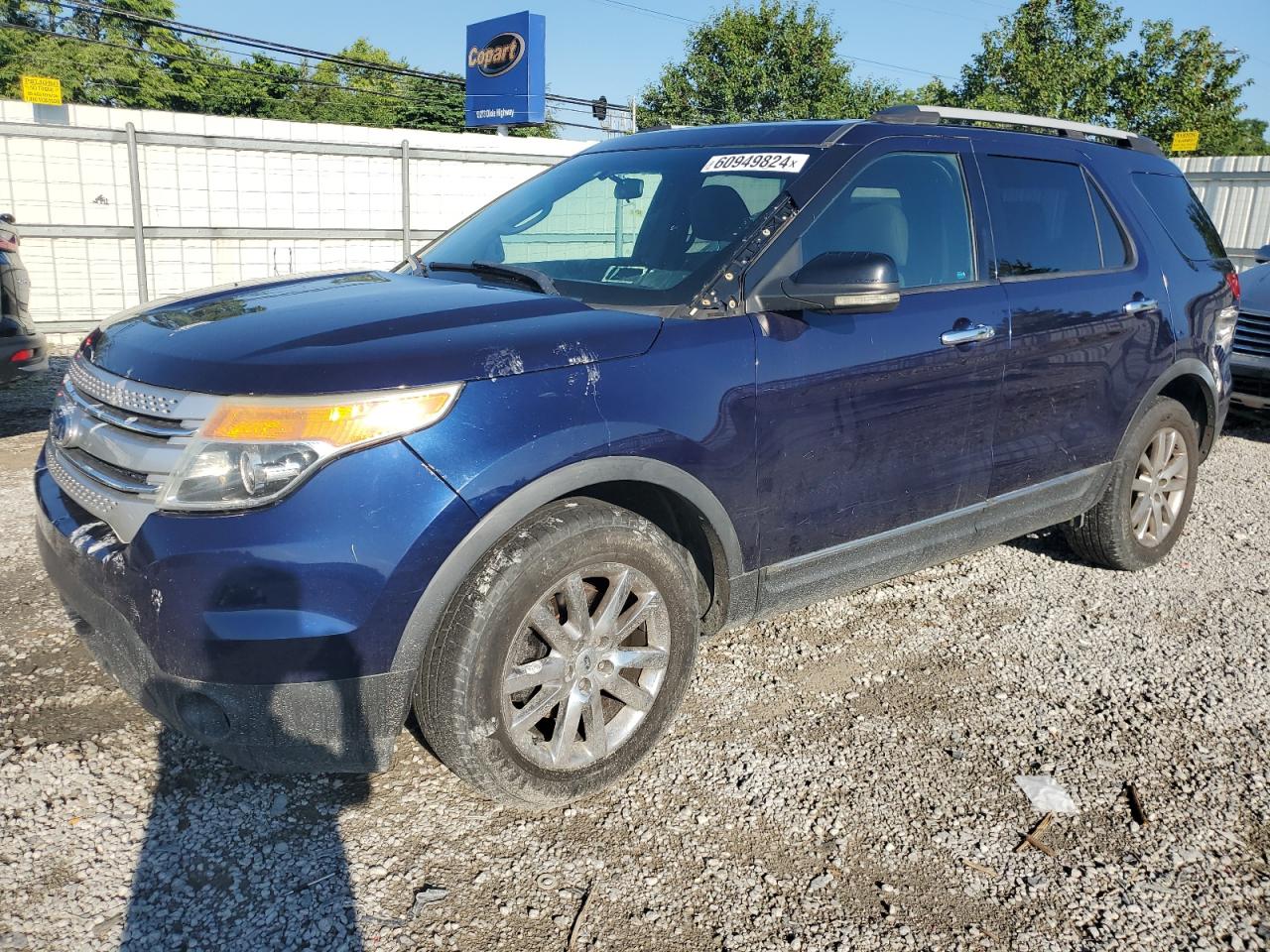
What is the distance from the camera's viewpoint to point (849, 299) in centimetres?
297

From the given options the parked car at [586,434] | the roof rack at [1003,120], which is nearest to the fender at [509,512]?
the parked car at [586,434]

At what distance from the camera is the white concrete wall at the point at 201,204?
1097 cm

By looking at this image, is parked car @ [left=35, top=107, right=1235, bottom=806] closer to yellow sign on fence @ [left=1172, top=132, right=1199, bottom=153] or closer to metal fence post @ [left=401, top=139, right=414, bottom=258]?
metal fence post @ [left=401, top=139, right=414, bottom=258]

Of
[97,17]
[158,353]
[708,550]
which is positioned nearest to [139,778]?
[158,353]

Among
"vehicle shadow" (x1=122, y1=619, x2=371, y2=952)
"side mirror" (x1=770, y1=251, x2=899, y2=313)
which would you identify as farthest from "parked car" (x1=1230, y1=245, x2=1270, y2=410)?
"vehicle shadow" (x1=122, y1=619, x2=371, y2=952)

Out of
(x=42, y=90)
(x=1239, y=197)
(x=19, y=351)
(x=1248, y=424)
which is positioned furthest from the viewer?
(x=1239, y=197)

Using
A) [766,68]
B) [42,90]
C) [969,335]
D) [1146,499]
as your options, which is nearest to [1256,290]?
[1146,499]

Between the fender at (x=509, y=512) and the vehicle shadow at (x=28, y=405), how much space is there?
5234 mm

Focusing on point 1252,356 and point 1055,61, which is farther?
point 1055,61

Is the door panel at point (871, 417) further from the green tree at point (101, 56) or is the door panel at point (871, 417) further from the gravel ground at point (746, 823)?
the green tree at point (101, 56)

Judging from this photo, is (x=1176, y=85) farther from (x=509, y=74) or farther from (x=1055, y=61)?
(x=509, y=74)

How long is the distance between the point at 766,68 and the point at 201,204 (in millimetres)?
33075

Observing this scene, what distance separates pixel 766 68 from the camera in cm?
4041

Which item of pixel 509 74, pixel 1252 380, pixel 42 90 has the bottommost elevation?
pixel 1252 380
